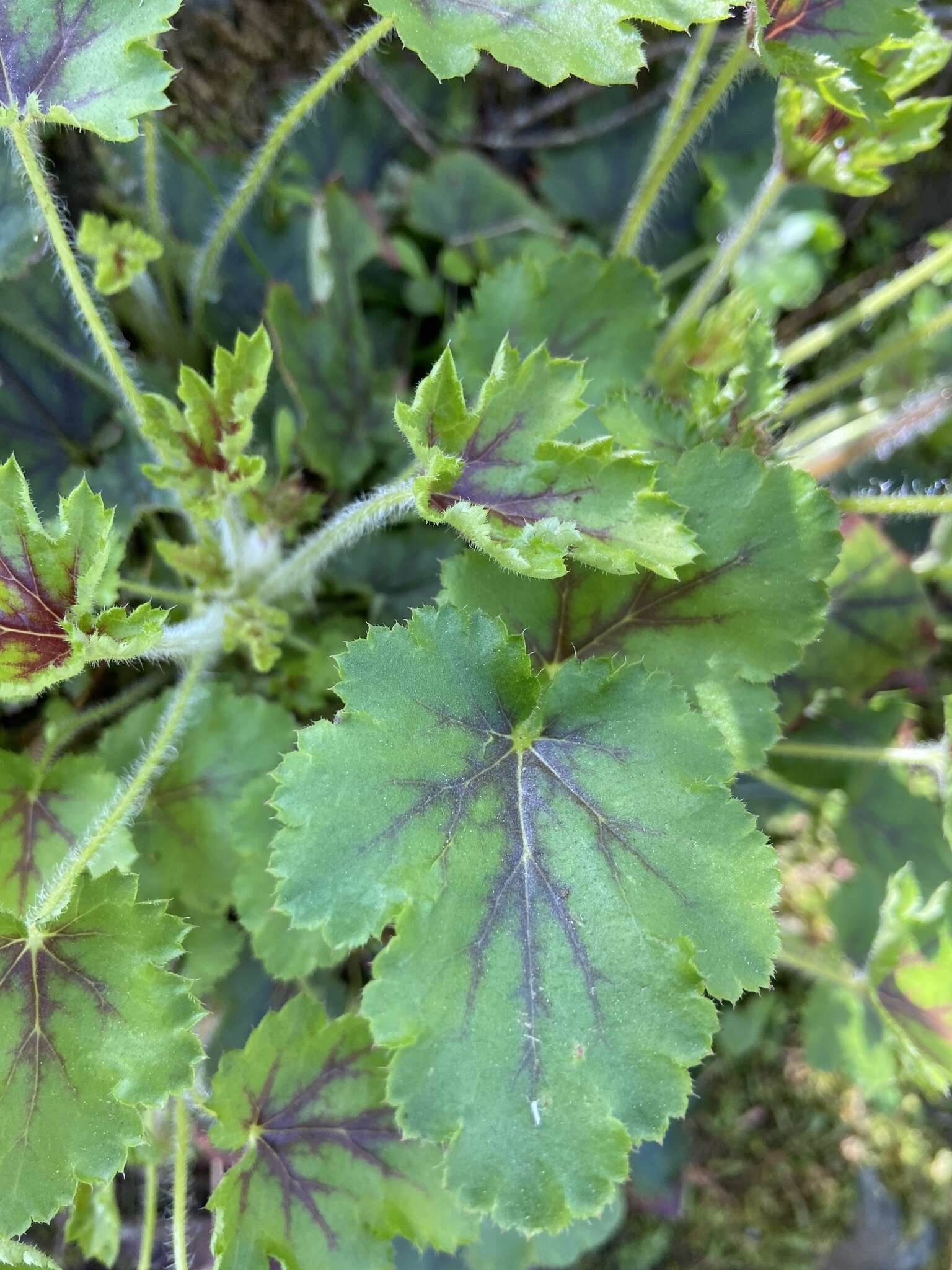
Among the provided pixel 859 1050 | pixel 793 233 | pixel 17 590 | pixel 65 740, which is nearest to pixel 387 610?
pixel 65 740

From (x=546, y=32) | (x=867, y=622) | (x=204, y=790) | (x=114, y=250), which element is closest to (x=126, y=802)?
(x=204, y=790)

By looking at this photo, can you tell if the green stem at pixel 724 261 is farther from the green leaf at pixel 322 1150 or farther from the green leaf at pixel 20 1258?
the green leaf at pixel 20 1258

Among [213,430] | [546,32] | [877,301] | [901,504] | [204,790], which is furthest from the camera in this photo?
[877,301]

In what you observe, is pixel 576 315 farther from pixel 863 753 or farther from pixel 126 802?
pixel 126 802

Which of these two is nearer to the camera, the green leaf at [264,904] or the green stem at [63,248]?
the green stem at [63,248]

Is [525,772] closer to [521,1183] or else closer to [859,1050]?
[521,1183]

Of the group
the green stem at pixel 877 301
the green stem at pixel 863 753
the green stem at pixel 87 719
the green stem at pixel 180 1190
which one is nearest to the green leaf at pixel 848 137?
the green stem at pixel 877 301

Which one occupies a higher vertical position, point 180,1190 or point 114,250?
point 114,250

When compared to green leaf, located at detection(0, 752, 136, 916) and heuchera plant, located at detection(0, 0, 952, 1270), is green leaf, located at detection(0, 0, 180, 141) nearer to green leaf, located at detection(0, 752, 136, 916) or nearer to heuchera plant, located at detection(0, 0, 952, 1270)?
heuchera plant, located at detection(0, 0, 952, 1270)
